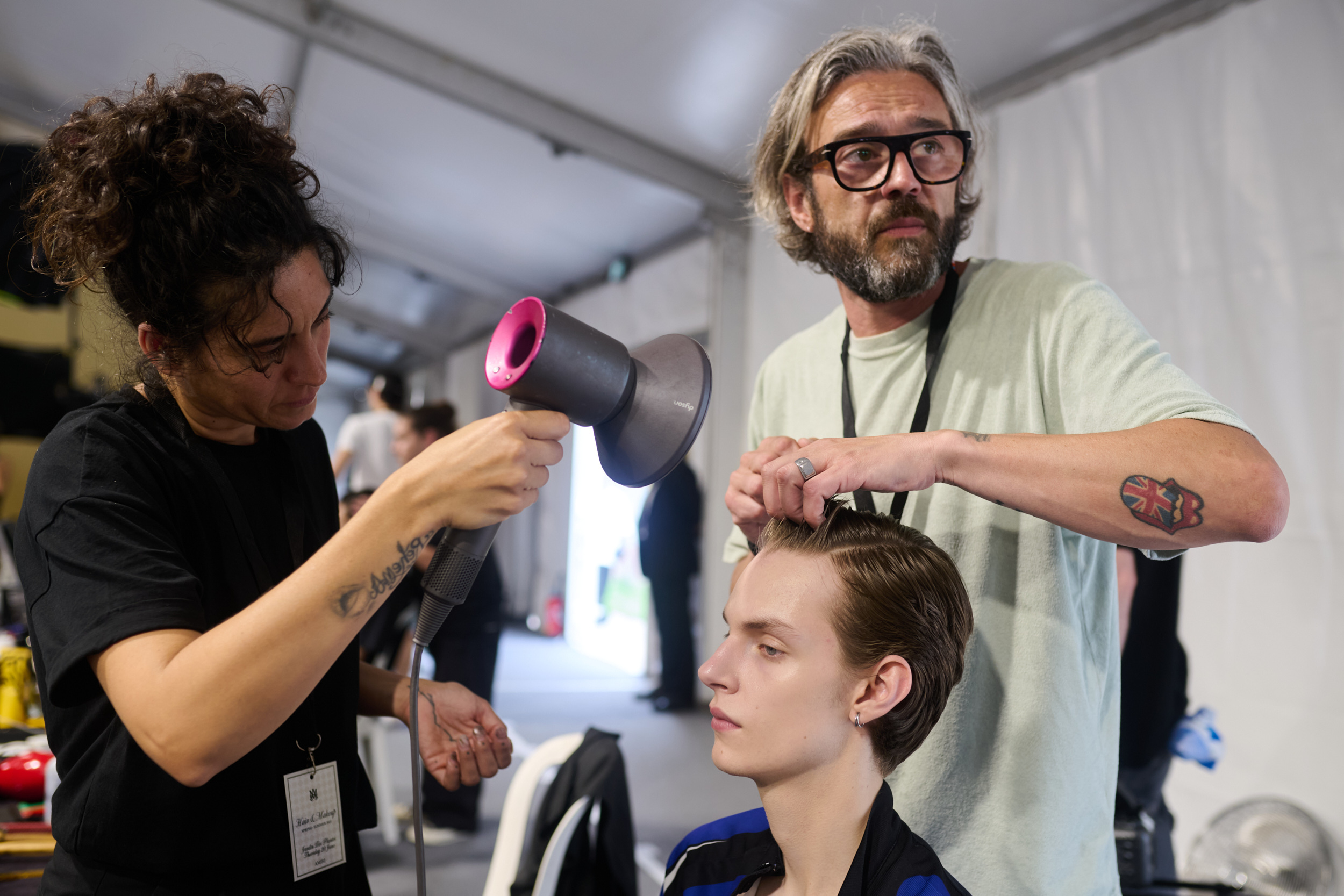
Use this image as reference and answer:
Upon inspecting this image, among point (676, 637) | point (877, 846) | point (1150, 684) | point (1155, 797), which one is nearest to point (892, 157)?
point (877, 846)

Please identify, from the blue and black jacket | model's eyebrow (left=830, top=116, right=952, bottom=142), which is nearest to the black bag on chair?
the blue and black jacket

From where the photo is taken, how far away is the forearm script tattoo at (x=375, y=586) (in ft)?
2.71

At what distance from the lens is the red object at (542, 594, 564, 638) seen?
9898mm

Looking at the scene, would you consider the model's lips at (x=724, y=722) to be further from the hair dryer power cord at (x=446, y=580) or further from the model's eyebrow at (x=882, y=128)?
the model's eyebrow at (x=882, y=128)

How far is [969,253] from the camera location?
4.05m

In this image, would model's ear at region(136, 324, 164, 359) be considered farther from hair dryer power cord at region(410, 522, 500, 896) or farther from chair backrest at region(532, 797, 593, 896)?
chair backrest at region(532, 797, 593, 896)

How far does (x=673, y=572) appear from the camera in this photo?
6.67 m

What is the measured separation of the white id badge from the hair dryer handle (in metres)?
0.25

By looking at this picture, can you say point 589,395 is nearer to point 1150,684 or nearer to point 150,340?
point 150,340

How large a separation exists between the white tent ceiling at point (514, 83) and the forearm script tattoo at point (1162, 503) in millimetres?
2317

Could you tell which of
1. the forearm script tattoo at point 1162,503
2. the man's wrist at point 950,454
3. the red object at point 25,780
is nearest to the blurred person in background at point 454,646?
the red object at point 25,780

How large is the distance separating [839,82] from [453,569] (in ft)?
3.32

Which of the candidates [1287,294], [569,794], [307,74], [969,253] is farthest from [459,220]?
[569,794]

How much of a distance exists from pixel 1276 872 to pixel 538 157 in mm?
5711
